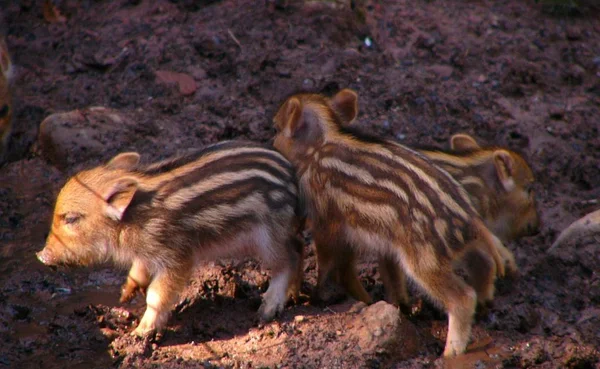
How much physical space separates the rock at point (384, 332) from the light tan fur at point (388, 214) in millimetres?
218

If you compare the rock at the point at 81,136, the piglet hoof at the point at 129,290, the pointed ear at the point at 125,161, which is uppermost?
the pointed ear at the point at 125,161

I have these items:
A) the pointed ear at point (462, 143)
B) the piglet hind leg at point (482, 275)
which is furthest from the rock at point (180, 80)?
the piglet hind leg at point (482, 275)

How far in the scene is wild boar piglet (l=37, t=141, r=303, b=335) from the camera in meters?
5.19

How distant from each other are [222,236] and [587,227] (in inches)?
94.1

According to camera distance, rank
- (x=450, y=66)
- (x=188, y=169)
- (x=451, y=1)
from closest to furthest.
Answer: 1. (x=188, y=169)
2. (x=450, y=66)
3. (x=451, y=1)

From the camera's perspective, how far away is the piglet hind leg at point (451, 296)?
493 cm

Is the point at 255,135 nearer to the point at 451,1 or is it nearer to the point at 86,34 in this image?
the point at 86,34

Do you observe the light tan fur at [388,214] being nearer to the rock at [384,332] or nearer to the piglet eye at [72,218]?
the rock at [384,332]

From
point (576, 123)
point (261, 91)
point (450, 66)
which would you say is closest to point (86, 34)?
point (261, 91)

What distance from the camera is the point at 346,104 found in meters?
6.18

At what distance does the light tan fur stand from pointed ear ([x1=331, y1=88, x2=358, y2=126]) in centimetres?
39

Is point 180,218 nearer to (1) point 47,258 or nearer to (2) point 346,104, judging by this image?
(1) point 47,258

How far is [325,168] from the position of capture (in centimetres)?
542

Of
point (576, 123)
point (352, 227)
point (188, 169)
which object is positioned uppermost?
point (188, 169)
